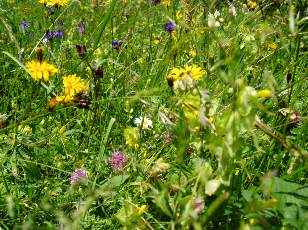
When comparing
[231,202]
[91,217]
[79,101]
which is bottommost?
[91,217]

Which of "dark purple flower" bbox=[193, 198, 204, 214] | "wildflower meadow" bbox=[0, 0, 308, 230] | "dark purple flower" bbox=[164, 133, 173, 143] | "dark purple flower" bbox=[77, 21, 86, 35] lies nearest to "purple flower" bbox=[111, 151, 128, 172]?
"wildflower meadow" bbox=[0, 0, 308, 230]

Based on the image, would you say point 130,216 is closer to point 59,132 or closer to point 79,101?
point 79,101

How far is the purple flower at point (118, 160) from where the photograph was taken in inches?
52.1

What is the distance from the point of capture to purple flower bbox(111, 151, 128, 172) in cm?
132

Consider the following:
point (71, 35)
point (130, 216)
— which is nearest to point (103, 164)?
point (130, 216)

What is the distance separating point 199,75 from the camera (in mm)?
1367

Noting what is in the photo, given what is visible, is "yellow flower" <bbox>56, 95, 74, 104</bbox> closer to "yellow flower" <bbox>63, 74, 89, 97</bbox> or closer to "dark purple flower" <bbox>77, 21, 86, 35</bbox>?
"yellow flower" <bbox>63, 74, 89, 97</bbox>

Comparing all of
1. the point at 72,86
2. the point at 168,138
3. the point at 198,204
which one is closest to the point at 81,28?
the point at 72,86

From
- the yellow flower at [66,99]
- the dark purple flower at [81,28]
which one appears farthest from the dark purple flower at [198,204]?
the dark purple flower at [81,28]

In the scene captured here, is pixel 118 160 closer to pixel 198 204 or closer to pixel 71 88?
pixel 71 88

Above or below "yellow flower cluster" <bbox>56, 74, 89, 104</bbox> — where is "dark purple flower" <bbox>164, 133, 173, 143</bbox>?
below

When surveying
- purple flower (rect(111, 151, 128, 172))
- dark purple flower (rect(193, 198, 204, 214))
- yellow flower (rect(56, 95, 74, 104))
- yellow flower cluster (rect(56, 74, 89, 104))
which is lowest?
purple flower (rect(111, 151, 128, 172))

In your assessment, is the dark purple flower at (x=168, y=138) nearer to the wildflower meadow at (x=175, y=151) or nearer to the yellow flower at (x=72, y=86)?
the wildflower meadow at (x=175, y=151)

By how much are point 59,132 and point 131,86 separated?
0.44m
